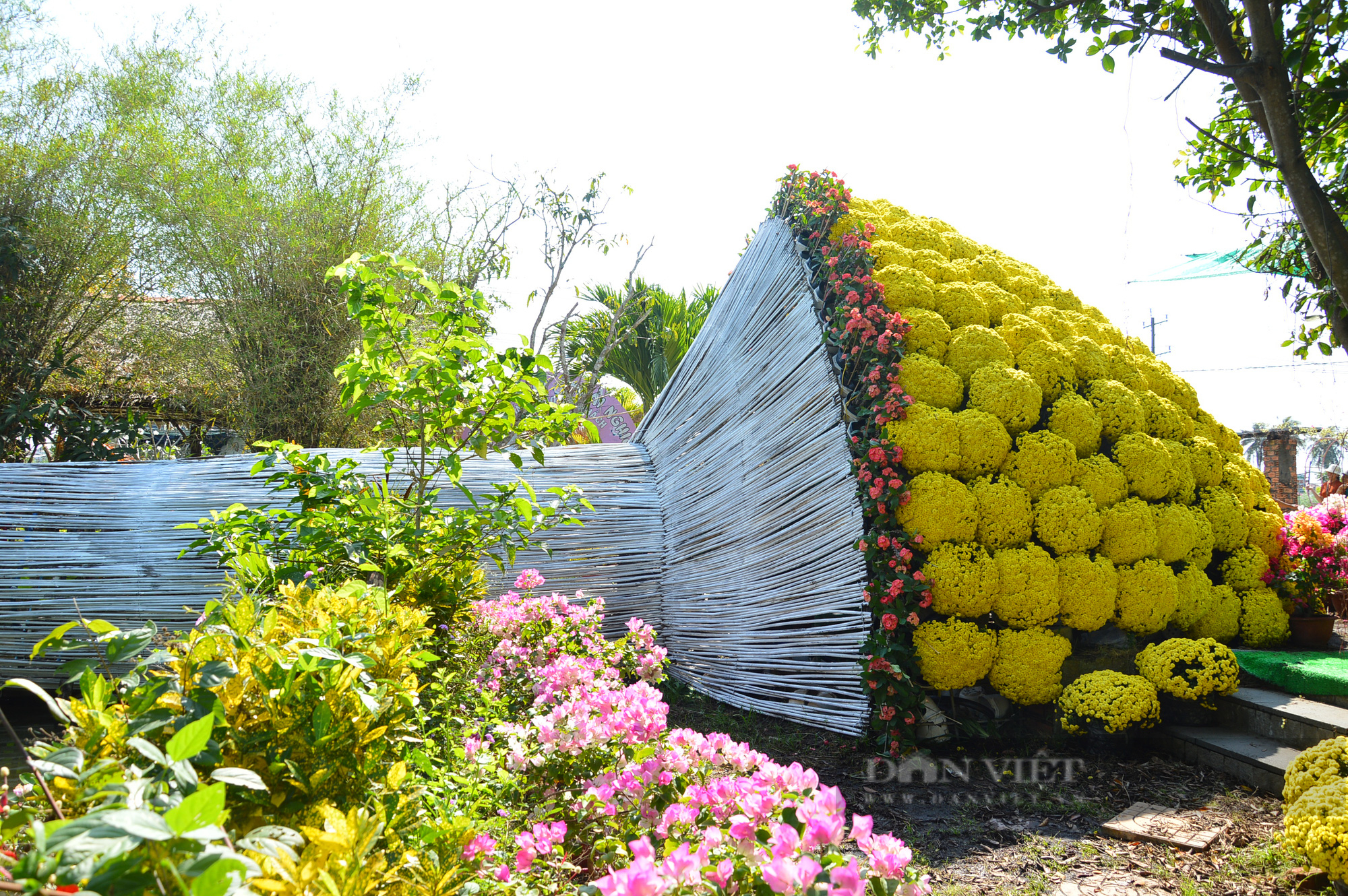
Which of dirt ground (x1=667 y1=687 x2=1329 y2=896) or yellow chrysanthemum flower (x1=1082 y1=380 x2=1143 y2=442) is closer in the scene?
dirt ground (x1=667 y1=687 x2=1329 y2=896)

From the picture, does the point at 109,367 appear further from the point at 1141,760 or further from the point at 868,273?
the point at 1141,760

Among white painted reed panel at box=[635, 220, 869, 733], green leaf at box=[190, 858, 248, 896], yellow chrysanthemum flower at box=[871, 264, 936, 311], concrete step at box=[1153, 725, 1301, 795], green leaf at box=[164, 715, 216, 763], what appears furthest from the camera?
yellow chrysanthemum flower at box=[871, 264, 936, 311]

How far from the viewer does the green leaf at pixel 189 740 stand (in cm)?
74

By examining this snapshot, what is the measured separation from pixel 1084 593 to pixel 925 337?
1425 millimetres

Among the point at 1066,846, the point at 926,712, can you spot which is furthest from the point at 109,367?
the point at 1066,846

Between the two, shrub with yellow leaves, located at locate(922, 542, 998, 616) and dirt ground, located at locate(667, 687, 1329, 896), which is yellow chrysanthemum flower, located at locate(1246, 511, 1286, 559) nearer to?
dirt ground, located at locate(667, 687, 1329, 896)

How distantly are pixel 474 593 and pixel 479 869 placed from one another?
73.4 inches

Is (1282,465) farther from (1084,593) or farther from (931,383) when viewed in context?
(931,383)

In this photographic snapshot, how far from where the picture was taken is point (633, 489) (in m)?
5.11

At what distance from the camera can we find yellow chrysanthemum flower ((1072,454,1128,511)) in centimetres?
369

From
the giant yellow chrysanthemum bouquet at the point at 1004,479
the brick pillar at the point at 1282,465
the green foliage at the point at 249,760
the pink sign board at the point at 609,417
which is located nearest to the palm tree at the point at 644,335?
the pink sign board at the point at 609,417

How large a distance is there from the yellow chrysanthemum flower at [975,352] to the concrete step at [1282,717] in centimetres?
183

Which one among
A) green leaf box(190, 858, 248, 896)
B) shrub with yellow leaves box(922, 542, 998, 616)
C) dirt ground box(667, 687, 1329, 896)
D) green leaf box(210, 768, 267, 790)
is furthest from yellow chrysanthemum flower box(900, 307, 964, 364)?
green leaf box(190, 858, 248, 896)

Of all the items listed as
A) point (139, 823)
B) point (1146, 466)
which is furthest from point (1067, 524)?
point (139, 823)
